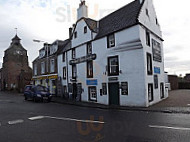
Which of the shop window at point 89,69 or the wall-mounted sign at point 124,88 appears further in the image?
the shop window at point 89,69

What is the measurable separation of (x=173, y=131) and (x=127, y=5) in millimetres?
15679

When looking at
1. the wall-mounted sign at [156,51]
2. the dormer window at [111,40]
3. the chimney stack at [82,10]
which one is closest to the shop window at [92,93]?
the dormer window at [111,40]

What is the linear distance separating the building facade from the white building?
5.87m

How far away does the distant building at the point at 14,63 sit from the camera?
50281mm

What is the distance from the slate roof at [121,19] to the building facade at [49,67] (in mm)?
10885

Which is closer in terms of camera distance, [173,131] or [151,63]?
[173,131]

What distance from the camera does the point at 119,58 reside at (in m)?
16.3

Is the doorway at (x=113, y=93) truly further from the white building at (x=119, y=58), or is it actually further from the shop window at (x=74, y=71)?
the shop window at (x=74, y=71)

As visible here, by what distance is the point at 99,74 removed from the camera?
1825 cm

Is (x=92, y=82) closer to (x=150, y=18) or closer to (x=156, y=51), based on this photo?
(x=156, y=51)

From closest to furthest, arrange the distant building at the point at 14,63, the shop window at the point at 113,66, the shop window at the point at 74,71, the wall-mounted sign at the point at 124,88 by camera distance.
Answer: the wall-mounted sign at the point at 124,88 → the shop window at the point at 113,66 → the shop window at the point at 74,71 → the distant building at the point at 14,63

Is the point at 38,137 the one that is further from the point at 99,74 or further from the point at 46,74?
the point at 46,74

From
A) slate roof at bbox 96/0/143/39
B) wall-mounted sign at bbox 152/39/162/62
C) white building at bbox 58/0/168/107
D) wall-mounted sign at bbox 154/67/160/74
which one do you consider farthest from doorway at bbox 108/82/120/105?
slate roof at bbox 96/0/143/39

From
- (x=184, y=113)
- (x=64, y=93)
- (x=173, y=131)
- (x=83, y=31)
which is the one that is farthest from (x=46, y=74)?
(x=173, y=131)
